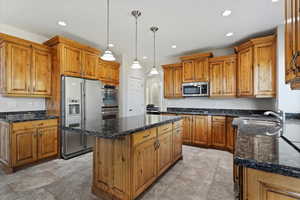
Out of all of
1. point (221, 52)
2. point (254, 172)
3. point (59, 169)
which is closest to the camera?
point (254, 172)

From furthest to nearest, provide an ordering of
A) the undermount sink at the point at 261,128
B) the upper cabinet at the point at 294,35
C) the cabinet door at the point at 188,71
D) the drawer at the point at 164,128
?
the cabinet door at the point at 188,71 < the drawer at the point at 164,128 < the undermount sink at the point at 261,128 < the upper cabinet at the point at 294,35

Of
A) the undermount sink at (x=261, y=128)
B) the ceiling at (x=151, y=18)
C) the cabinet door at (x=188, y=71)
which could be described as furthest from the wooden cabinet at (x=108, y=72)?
the undermount sink at (x=261, y=128)

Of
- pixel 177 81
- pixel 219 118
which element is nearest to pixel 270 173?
pixel 219 118

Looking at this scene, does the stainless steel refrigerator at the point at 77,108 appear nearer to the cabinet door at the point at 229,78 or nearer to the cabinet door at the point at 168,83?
the cabinet door at the point at 168,83

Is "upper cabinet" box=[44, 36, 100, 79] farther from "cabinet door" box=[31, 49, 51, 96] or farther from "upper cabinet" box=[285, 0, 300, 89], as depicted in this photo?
"upper cabinet" box=[285, 0, 300, 89]

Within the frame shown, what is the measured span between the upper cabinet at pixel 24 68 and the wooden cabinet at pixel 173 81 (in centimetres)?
334

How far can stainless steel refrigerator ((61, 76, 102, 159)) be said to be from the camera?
3.18 meters

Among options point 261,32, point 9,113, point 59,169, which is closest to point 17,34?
point 9,113

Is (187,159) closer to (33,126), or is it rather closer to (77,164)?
(77,164)

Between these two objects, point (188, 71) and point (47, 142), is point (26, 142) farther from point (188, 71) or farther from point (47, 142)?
point (188, 71)

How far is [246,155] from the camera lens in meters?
0.89

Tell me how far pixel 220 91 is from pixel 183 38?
1.78 meters

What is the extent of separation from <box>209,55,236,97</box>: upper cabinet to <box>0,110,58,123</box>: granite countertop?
4100 mm

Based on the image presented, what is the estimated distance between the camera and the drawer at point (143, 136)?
174 centimetres
